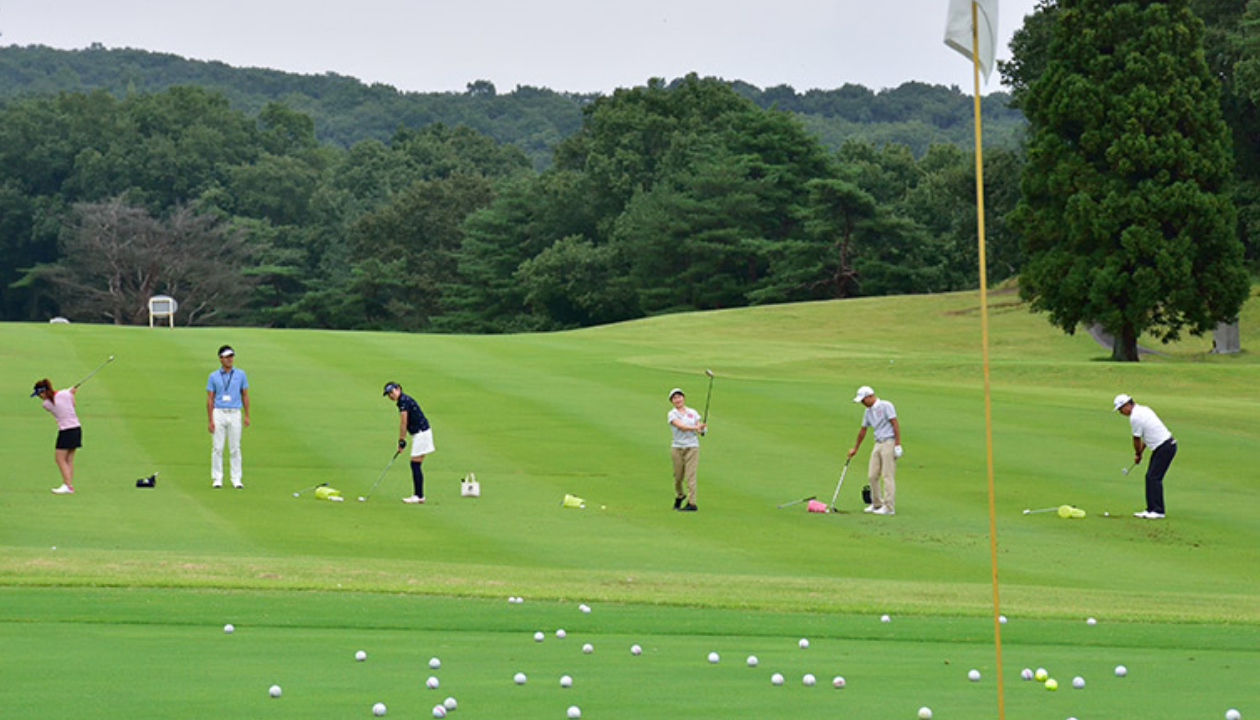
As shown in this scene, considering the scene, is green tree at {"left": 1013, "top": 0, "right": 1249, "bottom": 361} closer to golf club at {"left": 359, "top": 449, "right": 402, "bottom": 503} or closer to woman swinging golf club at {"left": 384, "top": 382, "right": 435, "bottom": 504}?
golf club at {"left": 359, "top": 449, "right": 402, "bottom": 503}

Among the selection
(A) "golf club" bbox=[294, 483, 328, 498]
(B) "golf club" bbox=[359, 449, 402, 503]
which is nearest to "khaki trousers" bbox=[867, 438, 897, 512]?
(B) "golf club" bbox=[359, 449, 402, 503]

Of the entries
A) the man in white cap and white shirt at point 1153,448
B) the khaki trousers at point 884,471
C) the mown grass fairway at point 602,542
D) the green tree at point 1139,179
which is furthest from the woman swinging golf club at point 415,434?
the green tree at point 1139,179

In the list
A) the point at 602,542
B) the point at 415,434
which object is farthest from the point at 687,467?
the point at 415,434

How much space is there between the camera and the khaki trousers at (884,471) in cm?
2338

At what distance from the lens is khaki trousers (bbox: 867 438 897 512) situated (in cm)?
2338

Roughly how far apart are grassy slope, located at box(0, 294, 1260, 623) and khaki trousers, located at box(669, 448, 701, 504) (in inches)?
19.5

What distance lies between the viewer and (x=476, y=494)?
24109 mm

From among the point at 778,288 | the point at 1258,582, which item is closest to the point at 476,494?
the point at 1258,582

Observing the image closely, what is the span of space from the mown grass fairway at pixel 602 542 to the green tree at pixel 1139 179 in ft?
23.6

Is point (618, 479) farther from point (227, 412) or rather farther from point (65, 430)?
point (65, 430)

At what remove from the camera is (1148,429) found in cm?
2328

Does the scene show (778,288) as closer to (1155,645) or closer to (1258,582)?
(1258,582)

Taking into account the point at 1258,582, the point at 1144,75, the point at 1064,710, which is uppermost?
the point at 1144,75

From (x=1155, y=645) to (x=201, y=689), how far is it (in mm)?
7280
